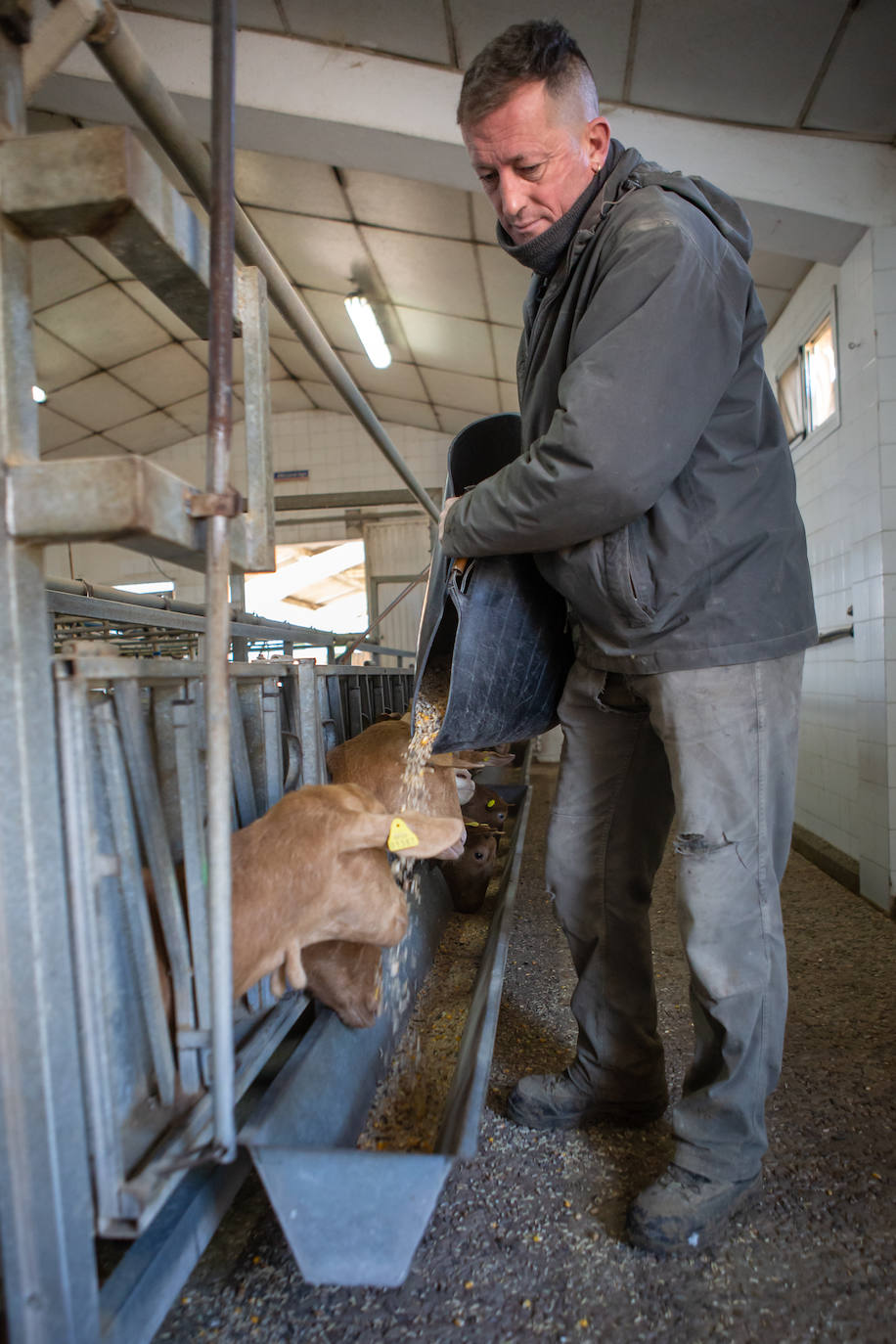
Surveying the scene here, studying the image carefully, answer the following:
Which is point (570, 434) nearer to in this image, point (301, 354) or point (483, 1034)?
point (483, 1034)

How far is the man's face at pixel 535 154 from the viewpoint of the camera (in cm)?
144

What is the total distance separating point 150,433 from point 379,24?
7.89 metres

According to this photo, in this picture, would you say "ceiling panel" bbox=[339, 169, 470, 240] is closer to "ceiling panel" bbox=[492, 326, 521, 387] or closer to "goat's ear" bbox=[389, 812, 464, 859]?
"ceiling panel" bbox=[492, 326, 521, 387]

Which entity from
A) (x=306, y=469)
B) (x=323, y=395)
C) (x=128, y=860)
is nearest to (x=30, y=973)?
(x=128, y=860)

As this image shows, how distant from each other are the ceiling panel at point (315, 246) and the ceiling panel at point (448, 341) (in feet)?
2.01

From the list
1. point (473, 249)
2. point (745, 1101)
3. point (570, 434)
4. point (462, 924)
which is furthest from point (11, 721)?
point (473, 249)

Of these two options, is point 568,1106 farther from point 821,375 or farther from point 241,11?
point 241,11

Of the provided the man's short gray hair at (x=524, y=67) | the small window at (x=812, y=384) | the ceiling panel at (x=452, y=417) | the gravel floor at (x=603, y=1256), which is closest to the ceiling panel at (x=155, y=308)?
the ceiling panel at (x=452, y=417)

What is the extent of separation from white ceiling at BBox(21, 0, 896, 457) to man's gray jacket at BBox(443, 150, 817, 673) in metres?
2.25

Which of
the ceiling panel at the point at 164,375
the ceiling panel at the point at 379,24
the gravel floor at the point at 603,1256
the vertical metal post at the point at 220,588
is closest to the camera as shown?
the vertical metal post at the point at 220,588

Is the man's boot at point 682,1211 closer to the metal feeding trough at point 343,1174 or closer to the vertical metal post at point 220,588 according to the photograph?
the metal feeding trough at point 343,1174

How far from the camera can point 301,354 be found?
9.06 metres

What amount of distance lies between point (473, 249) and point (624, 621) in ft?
15.8

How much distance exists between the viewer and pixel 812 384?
4.49m
